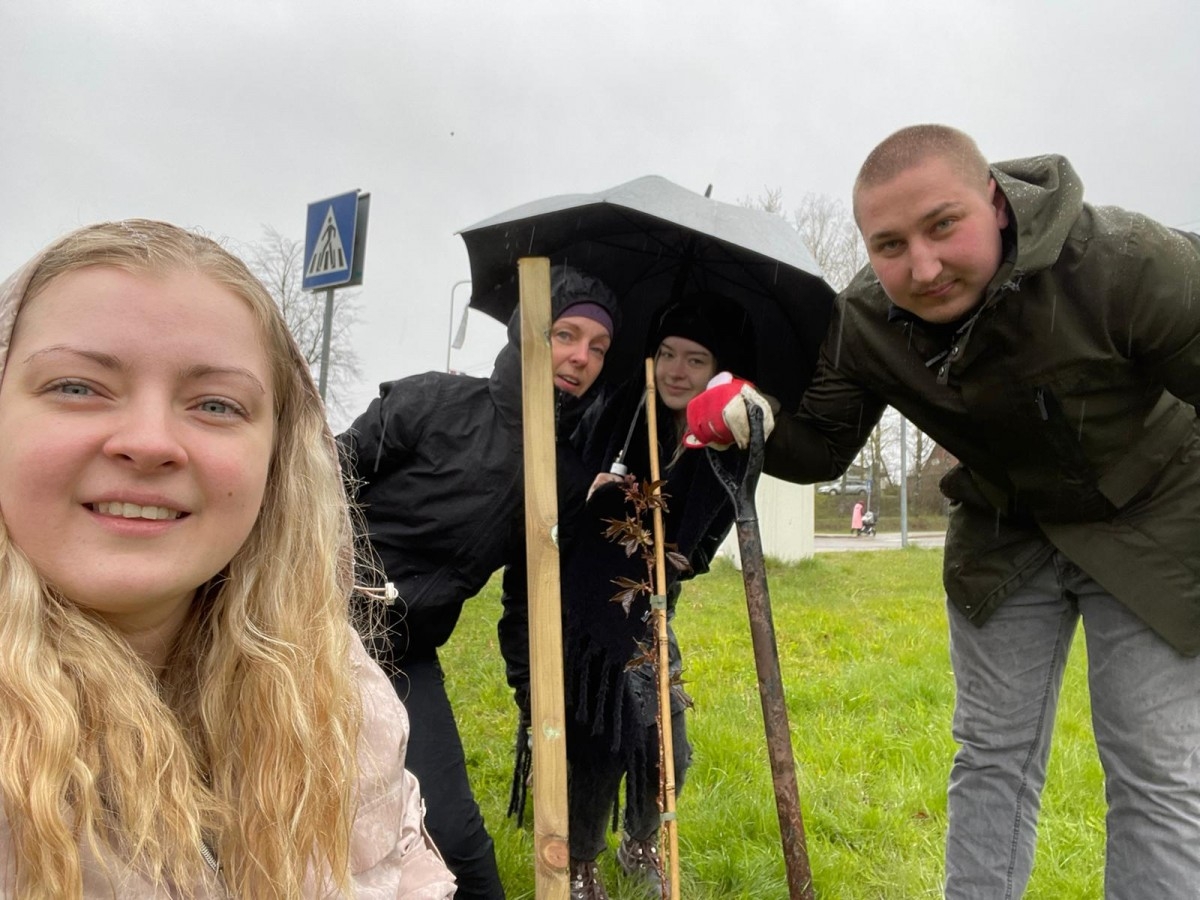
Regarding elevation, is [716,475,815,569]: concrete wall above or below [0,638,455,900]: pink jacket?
above

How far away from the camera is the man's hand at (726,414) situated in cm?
245

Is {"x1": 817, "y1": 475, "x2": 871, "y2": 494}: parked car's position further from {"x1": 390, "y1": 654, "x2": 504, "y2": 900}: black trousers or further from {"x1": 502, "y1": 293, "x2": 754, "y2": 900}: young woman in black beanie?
{"x1": 390, "y1": 654, "x2": 504, "y2": 900}: black trousers

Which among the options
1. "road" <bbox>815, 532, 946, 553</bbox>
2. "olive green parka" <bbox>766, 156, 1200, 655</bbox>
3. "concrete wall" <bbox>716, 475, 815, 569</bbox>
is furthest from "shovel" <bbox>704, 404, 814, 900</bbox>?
"road" <bbox>815, 532, 946, 553</bbox>

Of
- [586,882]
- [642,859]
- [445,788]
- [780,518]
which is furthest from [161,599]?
[780,518]

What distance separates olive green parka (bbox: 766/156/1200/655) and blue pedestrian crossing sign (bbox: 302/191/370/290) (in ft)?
10.1

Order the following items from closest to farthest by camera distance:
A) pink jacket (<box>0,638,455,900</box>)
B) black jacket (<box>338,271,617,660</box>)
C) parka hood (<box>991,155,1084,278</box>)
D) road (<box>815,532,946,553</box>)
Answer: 1. pink jacket (<box>0,638,455,900</box>)
2. parka hood (<box>991,155,1084,278</box>)
3. black jacket (<box>338,271,617,660</box>)
4. road (<box>815,532,946,553</box>)

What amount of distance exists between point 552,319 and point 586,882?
178 centimetres

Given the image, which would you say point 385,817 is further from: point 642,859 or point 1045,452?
point 642,859

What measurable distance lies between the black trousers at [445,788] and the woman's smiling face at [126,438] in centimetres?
127

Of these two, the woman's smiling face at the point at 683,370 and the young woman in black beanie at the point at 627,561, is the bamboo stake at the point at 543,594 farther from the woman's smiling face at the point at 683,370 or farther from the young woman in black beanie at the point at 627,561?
the woman's smiling face at the point at 683,370

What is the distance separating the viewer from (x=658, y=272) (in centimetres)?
308

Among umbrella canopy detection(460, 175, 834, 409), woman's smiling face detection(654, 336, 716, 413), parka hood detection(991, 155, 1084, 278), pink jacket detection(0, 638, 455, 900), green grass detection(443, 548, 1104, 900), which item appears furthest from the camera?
green grass detection(443, 548, 1104, 900)

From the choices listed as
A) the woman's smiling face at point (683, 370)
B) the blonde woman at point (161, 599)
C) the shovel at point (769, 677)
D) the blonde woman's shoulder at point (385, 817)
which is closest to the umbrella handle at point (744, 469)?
the shovel at point (769, 677)

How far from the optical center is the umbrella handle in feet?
8.09
